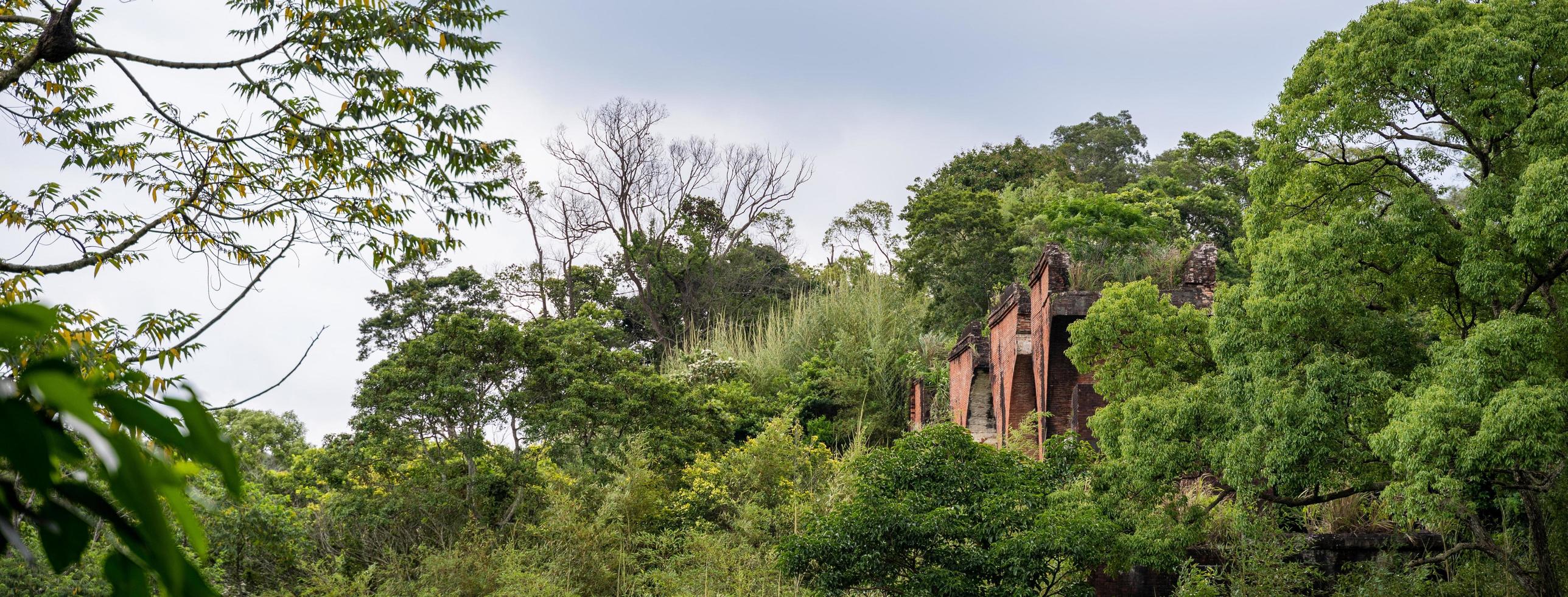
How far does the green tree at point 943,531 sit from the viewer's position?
6.66 metres

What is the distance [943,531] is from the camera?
22.5 ft

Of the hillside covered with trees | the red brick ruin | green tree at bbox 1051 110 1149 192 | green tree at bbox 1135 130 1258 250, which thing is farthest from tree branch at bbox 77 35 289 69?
green tree at bbox 1051 110 1149 192

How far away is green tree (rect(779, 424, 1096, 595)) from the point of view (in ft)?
21.9

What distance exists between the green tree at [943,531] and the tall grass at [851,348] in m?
7.64

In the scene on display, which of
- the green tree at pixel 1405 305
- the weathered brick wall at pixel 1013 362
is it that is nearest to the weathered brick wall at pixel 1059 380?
the weathered brick wall at pixel 1013 362

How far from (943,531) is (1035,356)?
17.4ft

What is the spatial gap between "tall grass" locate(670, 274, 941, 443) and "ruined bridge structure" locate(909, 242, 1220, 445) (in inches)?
75.1

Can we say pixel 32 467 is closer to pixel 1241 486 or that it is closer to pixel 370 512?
pixel 1241 486

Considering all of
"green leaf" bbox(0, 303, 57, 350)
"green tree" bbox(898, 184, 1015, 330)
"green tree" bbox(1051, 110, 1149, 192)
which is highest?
"green tree" bbox(1051, 110, 1149, 192)

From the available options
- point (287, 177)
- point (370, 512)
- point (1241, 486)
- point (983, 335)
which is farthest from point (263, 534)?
point (983, 335)

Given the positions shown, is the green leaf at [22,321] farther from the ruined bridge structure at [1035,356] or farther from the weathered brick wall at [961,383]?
the weathered brick wall at [961,383]

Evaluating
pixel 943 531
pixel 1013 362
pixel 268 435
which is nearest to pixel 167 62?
pixel 943 531

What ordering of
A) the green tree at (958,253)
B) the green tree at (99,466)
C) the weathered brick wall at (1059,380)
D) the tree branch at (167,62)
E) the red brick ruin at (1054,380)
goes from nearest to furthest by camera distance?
the green tree at (99,466)
the tree branch at (167,62)
the red brick ruin at (1054,380)
the weathered brick wall at (1059,380)
the green tree at (958,253)

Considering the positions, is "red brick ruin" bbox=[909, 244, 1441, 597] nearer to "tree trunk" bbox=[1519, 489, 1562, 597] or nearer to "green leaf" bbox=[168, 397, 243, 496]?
"tree trunk" bbox=[1519, 489, 1562, 597]
